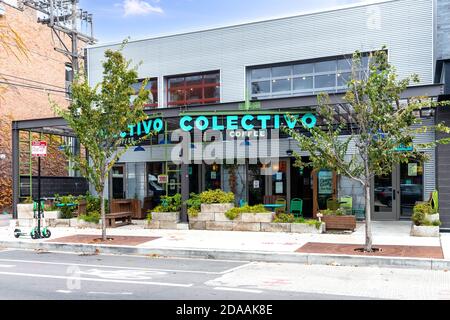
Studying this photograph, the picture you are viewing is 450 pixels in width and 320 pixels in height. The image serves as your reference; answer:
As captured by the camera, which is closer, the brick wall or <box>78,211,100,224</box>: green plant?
<box>78,211,100,224</box>: green plant

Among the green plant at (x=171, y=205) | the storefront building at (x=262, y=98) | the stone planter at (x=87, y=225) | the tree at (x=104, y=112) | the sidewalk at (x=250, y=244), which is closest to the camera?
the sidewalk at (x=250, y=244)

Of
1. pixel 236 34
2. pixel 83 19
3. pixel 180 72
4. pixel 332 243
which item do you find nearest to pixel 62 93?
pixel 83 19

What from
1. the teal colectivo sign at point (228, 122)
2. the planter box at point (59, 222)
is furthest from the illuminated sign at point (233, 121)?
the planter box at point (59, 222)

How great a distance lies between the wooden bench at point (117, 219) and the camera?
18.6 meters

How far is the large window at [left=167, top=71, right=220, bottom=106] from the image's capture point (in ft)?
71.9

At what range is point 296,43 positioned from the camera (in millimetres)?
20203

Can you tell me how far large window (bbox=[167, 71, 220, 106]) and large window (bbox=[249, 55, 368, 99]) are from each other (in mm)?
1619

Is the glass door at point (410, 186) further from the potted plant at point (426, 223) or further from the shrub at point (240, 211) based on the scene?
the shrub at point (240, 211)

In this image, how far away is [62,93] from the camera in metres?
32.5

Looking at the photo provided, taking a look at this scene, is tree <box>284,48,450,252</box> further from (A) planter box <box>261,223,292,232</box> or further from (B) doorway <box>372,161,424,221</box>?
(B) doorway <box>372,161,424,221</box>

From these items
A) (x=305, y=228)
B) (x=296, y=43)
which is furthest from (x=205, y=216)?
(x=296, y=43)

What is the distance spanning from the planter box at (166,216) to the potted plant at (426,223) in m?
7.57

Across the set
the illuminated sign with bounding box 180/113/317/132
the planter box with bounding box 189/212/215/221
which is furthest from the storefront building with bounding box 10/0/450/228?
the planter box with bounding box 189/212/215/221

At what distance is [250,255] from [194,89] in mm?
11548
